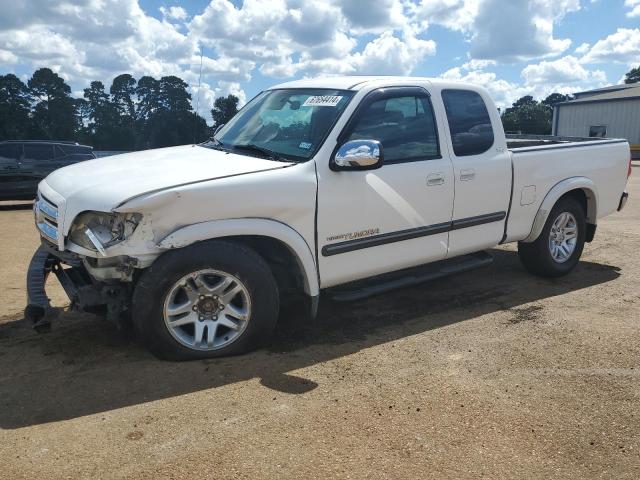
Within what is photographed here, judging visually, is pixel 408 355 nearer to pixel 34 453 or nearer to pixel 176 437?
pixel 176 437

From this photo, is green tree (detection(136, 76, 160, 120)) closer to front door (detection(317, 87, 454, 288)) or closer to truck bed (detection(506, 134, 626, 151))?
truck bed (detection(506, 134, 626, 151))

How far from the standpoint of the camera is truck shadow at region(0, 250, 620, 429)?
3.45 m

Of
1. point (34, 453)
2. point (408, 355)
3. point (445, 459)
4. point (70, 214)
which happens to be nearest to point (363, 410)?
point (445, 459)

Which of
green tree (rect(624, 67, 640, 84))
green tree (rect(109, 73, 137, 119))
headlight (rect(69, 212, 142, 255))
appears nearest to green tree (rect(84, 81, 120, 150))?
green tree (rect(109, 73, 137, 119))

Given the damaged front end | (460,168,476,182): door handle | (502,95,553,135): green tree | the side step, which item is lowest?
the side step

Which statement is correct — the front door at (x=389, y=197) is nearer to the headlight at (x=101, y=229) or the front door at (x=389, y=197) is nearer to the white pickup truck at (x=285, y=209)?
the white pickup truck at (x=285, y=209)

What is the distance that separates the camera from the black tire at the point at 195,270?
144 inches

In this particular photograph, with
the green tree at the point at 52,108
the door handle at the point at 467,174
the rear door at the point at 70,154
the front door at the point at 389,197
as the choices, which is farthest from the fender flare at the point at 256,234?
the green tree at the point at 52,108

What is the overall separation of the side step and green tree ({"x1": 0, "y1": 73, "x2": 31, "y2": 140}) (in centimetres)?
2570

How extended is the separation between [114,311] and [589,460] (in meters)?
2.83

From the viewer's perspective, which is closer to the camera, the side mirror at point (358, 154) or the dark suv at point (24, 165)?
the side mirror at point (358, 154)

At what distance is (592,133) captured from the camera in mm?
43438

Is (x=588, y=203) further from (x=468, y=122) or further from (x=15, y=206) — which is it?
(x=15, y=206)

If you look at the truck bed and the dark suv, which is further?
the dark suv
